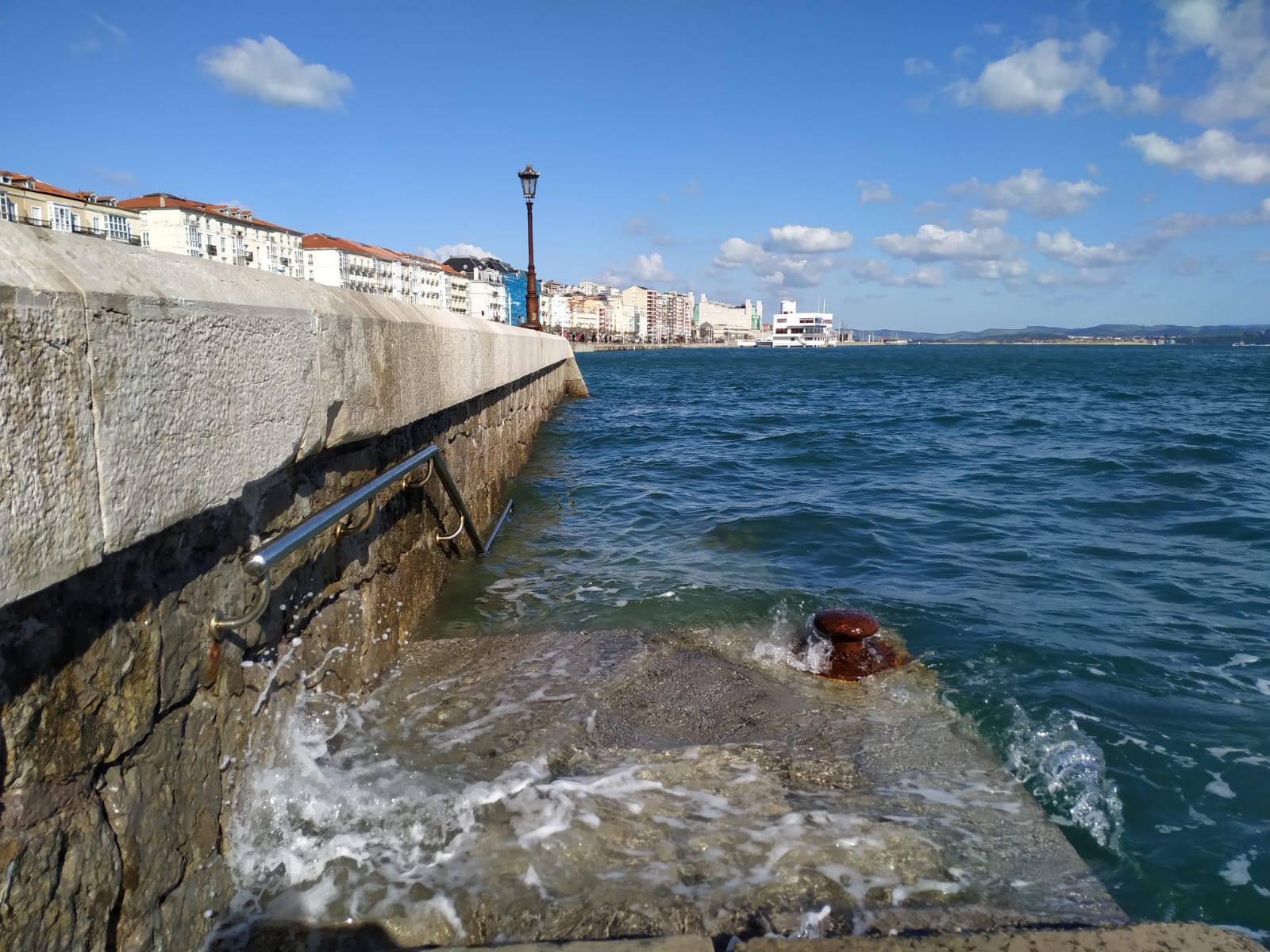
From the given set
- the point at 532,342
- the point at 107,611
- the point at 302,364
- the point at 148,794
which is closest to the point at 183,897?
the point at 148,794

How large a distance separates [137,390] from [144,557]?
37 centimetres

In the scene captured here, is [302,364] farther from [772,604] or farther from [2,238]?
[772,604]

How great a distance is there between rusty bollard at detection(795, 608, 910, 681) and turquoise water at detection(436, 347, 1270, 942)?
0.42 m

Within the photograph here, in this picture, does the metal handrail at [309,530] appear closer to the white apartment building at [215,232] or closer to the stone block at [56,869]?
the stone block at [56,869]

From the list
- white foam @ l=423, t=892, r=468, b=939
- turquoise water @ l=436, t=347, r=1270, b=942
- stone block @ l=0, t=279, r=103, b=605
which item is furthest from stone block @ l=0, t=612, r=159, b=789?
turquoise water @ l=436, t=347, r=1270, b=942

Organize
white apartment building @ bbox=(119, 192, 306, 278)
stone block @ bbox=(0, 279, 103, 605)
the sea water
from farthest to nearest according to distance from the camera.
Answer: white apartment building @ bbox=(119, 192, 306, 278)
the sea water
stone block @ bbox=(0, 279, 103, 605)

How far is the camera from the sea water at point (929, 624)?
2.37 meters

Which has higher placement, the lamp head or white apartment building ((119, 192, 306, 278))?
white apartment building ((119, 192, 306, 278))

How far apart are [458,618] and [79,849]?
3036mm

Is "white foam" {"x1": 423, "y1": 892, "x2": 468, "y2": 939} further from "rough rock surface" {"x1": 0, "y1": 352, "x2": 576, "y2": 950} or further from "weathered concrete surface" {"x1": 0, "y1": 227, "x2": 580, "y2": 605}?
"weathered concrete surface" {"x1": 0, "y1": 227, "x2": 580, "y2": 605}

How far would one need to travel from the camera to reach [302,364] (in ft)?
7.61

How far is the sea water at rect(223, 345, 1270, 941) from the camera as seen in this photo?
2.37 metres

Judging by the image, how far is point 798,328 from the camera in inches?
5960

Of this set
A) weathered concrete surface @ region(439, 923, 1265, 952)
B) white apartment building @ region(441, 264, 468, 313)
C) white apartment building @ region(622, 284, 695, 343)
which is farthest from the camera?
white apartment building @ region(622, 284, 695, 343)
